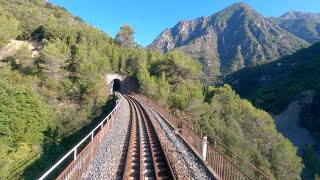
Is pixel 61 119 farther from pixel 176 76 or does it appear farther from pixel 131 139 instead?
pixel 176 76

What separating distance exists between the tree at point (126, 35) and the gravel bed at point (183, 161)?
84213mm

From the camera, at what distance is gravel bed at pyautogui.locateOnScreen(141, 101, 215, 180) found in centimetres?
1151

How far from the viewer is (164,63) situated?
229 feet

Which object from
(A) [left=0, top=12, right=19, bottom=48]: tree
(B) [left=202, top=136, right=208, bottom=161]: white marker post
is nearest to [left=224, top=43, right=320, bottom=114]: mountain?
(A) [left=0, top=12, right=19, bottom=48]: tree

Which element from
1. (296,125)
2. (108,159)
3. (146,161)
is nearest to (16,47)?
(108,159)

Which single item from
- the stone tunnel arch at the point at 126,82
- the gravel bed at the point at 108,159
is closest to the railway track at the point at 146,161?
the gravel bed at the point at 108,159

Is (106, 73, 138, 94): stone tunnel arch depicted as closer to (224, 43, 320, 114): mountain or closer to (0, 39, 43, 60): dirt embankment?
(0, 39, 43, 60): dirt embankment

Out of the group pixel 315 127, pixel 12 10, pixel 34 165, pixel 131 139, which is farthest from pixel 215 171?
pixel 315 127

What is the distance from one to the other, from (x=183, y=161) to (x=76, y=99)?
126 feet

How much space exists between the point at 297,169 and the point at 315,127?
166ft

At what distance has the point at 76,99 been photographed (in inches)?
1932

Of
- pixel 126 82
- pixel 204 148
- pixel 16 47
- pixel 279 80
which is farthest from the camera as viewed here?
pixel 279 80

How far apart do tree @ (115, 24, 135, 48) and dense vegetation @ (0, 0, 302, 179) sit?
12.0 metres

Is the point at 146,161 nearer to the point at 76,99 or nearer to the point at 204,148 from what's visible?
the point at 204,148
